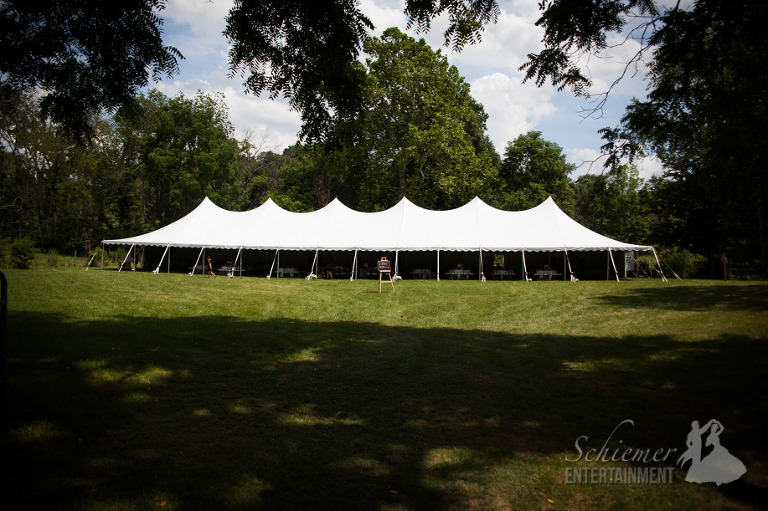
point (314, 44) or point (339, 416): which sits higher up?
point (314, 44)

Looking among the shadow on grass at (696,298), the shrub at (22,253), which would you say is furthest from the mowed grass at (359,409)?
the shrub at (22,253)

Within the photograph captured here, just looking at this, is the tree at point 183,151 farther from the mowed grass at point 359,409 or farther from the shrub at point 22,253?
the mowed grass at point 359,409

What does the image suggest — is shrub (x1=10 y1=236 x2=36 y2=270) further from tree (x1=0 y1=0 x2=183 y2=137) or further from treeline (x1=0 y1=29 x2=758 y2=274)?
tree (x1=0 y1=0 x2=183 y2=137)

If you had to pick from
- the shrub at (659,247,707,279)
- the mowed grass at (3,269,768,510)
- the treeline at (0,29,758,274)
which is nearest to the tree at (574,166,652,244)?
the treeline at (0,29,758,274)

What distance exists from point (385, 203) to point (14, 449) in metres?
29.2

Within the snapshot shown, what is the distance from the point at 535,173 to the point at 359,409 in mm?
34727

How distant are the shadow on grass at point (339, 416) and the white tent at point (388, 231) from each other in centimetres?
1226

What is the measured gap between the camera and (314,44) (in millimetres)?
4051

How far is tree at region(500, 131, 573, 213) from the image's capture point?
33375 millimetres

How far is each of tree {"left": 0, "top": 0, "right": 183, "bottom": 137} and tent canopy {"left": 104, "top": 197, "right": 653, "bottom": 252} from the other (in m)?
15.1

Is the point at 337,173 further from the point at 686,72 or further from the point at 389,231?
the point at 686,72

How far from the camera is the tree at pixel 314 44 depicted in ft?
12.6

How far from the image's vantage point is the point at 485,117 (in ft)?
121

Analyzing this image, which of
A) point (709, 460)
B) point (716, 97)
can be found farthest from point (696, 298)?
point (709, 460)
